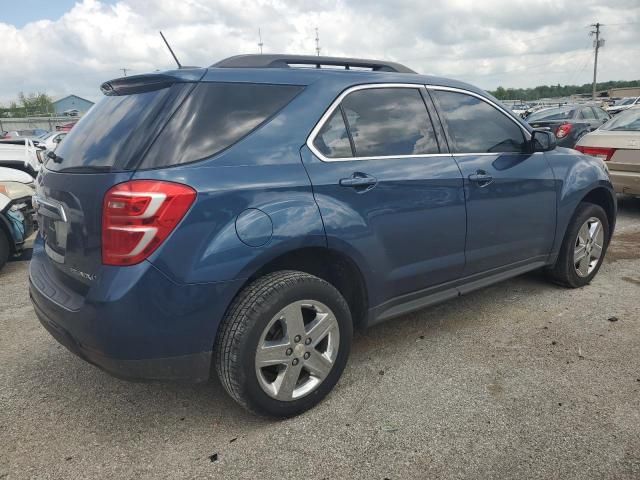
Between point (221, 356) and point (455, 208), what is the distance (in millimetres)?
1717

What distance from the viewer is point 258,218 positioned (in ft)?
7.84

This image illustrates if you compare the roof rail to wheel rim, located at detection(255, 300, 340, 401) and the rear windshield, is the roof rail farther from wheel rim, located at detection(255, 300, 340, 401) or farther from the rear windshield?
wheel rim, located at detection(255, 300, 340, 401)

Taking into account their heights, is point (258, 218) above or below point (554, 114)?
above

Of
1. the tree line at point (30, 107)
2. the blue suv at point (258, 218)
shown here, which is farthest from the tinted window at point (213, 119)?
the tree line at point (30, 107)

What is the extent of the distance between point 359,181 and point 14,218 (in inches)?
171

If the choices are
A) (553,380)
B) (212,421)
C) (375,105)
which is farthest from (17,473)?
(553,380)

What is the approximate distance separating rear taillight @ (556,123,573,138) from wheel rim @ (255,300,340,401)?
36.7ft

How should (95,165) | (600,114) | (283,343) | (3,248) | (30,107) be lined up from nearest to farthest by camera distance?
1. (95,165)
2. (283,343)
3. (3,248)
4. (600,114)
5. (30,107)

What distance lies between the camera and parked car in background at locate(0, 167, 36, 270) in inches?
212

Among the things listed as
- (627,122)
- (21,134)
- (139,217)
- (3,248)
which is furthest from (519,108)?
(139,217)

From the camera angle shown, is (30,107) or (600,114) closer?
(600,114)

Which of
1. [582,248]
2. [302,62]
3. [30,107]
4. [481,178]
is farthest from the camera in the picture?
[30,107]

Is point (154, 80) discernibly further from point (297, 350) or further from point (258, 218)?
point (297, 350)

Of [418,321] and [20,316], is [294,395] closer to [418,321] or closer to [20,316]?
[418,321]
